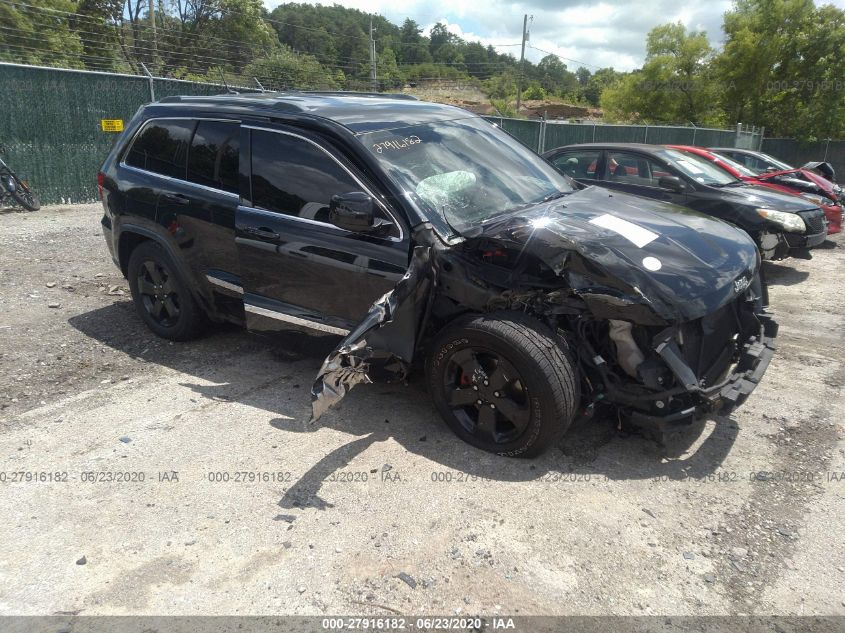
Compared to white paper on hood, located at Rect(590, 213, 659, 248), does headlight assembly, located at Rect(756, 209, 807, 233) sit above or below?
below

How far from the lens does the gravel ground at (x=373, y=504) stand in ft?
8.23

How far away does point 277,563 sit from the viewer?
267 centimetres

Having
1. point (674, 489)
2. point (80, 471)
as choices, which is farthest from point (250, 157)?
point (674, 489)

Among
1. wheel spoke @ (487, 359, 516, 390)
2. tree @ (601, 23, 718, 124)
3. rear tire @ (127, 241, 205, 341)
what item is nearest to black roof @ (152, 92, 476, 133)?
rear tire @ (127, 241, 205, 341)

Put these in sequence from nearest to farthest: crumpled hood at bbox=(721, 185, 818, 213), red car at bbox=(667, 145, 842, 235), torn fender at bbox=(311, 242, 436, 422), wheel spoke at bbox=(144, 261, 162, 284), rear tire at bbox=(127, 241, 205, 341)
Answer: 1. torn fender at bbox=(311, 242, 436, 422)
2. rear tire at bbox=(127, 241, 205, 341)
3. wheel spoke at bbox=(144, 261, 162, 284)
4. crumpled hood at bbox=(721, 185, 818, 213)
5. red car at bbox=(667, 145, 842, 235)

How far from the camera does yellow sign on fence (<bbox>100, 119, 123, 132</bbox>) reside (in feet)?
37.4

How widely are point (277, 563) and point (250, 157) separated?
8.71 feet

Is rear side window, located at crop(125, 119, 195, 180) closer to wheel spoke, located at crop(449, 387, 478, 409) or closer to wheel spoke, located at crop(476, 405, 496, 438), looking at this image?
wheel spoke, located at crop(449, 387, 478, 409)

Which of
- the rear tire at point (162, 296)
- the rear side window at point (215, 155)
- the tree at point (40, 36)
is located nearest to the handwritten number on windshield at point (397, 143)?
the rear side window at point (215, 155)

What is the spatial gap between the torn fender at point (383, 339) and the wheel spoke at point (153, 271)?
2.33 m

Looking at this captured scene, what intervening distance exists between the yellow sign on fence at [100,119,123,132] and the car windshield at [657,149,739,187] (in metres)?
9.70

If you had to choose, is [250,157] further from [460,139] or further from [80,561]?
[80,561]

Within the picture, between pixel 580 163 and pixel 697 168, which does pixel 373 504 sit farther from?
pixel 697 168

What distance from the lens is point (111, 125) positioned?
1147cm
